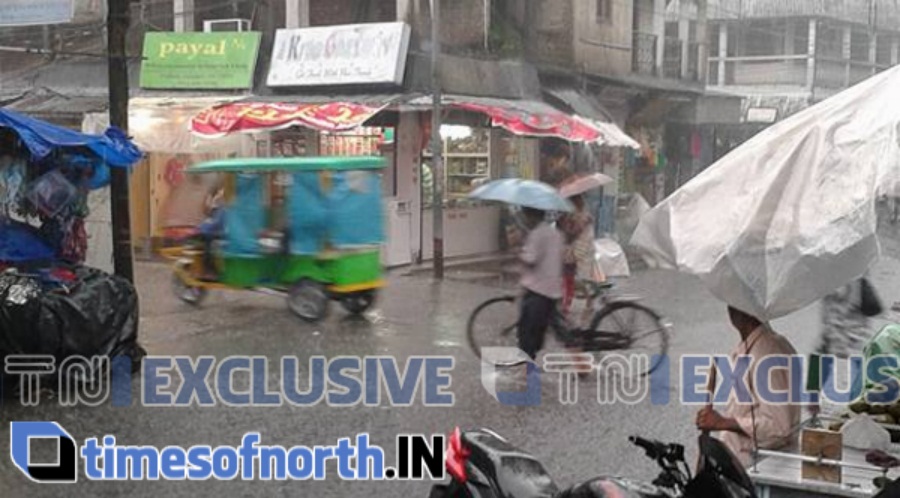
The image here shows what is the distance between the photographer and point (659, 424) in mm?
6934

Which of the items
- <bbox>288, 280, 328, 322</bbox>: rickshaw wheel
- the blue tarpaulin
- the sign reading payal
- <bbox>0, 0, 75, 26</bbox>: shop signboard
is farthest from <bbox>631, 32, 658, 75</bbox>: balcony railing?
the blue tarpaulin

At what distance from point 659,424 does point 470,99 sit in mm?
9157

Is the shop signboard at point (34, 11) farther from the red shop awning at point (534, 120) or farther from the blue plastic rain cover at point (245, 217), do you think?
the blue plastic rain cover at point (245, 217)

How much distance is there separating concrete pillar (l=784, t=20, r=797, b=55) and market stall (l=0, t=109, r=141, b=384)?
2462cm

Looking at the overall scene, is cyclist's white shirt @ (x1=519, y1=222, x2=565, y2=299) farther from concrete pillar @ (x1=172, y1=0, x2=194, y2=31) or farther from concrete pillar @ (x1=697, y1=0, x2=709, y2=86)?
concrete pillar @ (x1=697, y1=0, x2=709, y2=86)

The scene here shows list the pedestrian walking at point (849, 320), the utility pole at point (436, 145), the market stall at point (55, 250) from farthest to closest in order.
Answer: the utility pole at point (436, 145)
the pedestrian walking at point (849, 320)
the market stall at point (55, 250)

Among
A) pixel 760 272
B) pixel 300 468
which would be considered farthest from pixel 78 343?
pixel 760 272

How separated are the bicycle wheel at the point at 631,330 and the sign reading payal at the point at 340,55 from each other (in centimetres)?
728

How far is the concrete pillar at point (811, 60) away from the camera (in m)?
27.3

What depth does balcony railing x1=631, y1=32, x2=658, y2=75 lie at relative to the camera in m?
21.2

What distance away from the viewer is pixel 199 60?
1631cm

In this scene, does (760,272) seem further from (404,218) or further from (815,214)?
(404,218)

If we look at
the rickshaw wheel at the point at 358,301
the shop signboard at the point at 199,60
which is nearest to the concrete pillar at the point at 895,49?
the shop signboard at the point at 199,60

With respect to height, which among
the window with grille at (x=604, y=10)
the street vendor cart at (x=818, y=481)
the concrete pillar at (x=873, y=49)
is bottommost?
the street vendor cart at (x=818, y=481)
